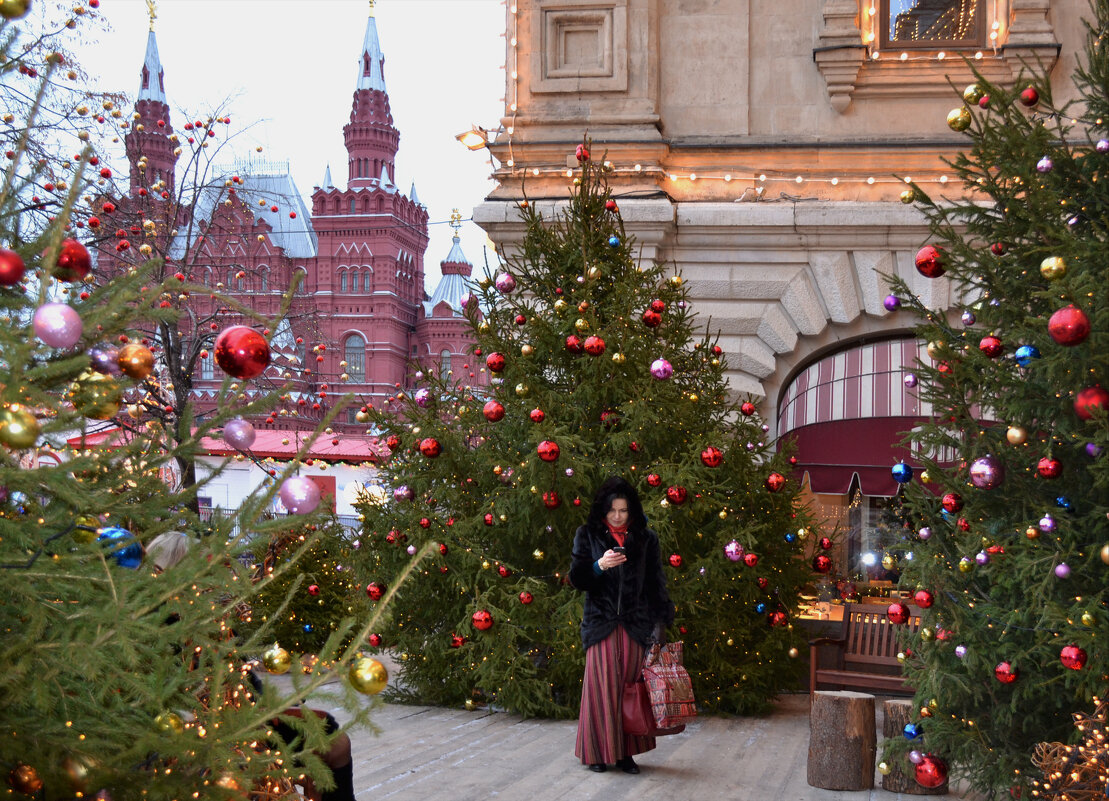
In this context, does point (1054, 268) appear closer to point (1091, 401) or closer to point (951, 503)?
point (1091, 401)

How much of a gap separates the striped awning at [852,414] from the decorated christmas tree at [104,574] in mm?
9865

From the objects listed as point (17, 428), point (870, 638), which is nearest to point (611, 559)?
point (870, 638)

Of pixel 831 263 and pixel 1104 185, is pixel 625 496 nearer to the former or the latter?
pixel 1104 185

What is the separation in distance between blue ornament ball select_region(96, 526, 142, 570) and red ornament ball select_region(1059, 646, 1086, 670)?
150 inches

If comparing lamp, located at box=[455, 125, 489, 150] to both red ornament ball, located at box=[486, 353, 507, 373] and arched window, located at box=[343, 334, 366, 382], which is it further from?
arched window, located at box=[343, 334, 366, 382]

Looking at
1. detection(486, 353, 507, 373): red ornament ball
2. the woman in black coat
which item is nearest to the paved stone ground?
the woman in black coat

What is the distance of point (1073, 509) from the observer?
515 centimetres

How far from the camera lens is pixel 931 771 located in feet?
17.8

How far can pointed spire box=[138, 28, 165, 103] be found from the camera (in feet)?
175

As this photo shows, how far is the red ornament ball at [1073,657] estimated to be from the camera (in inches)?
182

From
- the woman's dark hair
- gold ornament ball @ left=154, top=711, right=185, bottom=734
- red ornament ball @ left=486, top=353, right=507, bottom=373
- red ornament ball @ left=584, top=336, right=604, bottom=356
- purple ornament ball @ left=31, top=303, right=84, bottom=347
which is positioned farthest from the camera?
red ornament ball @ left=486, top=353, right=507, bottom=373

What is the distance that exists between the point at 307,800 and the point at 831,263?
9.48 metres

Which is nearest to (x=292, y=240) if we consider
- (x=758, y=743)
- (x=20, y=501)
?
(x=758, y=743)

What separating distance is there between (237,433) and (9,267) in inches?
26.3
